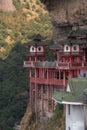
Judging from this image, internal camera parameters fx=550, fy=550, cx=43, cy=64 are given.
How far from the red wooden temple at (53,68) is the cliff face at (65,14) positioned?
10.1 feet

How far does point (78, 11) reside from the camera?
2147 inches

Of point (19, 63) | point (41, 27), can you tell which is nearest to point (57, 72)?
point (19, 63)

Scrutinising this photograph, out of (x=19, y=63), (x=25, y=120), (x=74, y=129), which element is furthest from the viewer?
(x=19, y=63)

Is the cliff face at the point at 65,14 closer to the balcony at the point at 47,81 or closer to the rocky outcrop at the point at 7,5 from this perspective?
the balcony at the point at 47,81

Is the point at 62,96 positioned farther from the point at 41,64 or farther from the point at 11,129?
the point at 11,129

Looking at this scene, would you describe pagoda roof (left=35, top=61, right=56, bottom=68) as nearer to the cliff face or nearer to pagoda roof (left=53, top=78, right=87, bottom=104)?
the cliff face

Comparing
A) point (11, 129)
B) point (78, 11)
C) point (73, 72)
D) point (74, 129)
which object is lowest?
point (11, 129)

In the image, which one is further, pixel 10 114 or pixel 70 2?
pixel 10 114

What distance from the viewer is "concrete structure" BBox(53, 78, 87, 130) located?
40.8 metres

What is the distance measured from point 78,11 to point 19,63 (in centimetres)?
2857

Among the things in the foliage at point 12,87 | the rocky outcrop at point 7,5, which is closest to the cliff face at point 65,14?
the foliage at point 12,87

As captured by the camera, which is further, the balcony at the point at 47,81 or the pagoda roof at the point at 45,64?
the pagoda roof at the point at 45,64

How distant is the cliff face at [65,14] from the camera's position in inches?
2146

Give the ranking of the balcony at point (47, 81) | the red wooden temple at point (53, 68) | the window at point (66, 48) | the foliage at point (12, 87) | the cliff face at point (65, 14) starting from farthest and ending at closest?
the foliage at point (12, 87) → the cliff face at point (65, 14) → the balcony at point (47, 81) → the window at point (66, 48) → the red wooden temple at point (53, 68)
